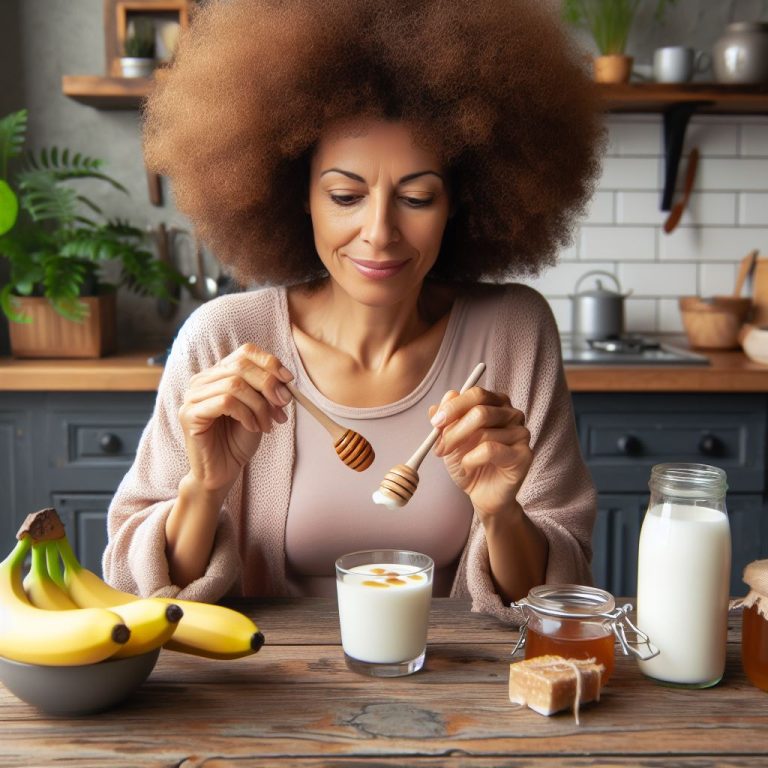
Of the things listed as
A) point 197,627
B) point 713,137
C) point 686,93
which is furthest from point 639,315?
point 197,627

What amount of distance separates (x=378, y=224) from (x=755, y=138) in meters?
2.22

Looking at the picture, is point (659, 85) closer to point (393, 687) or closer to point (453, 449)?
point (453, 449)

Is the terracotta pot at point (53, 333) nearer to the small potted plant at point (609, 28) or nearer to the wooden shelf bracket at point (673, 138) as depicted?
the small potted plant at point (609, 28)

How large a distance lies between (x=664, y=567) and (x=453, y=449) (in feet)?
0.95

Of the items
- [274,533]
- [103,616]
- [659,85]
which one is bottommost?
[274,533]

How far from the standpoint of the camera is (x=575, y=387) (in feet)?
8.39

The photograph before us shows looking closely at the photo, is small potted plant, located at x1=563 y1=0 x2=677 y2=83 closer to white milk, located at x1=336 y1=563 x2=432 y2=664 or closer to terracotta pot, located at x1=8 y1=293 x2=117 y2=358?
terracotta pot, located at x1=8 y1=293 x2=117 y2=358

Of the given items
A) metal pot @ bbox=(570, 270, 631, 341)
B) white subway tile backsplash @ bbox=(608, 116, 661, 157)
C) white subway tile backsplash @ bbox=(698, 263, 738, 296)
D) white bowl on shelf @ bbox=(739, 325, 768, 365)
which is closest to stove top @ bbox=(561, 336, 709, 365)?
metal pot @ bbox=(570, 270, 631, 341)

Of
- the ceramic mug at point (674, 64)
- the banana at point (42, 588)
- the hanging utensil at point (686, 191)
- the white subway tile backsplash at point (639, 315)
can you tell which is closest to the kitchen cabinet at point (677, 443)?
the white subway tile backsplash at point (639, 315)

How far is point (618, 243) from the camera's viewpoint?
10.5 feet

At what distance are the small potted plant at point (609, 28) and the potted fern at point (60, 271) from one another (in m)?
1.43

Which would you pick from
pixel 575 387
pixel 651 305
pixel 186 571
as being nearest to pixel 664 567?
pixel 186 571

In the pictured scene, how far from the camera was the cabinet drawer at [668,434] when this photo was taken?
2.59 m

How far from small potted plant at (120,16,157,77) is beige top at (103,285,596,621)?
153 cm
